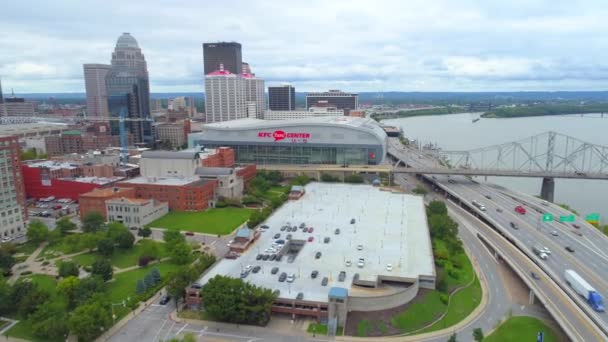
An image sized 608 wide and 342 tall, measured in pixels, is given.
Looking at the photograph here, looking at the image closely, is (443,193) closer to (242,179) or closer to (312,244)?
(242,179)

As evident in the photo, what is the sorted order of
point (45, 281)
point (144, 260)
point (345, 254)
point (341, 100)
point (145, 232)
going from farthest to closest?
1. point (341, 100)
2. point (145, 232)
3. point (144, 260)
4. point (345, 254)
5. point (45, 281)

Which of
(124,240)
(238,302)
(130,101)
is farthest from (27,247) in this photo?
(130,101)

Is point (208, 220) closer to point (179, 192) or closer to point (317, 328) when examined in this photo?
point (179, 192)

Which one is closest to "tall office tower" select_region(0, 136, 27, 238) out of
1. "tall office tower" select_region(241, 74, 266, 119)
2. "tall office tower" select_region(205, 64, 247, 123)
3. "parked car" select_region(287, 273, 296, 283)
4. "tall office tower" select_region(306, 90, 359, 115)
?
"parked car" select_region(287, 273, 296, 283)

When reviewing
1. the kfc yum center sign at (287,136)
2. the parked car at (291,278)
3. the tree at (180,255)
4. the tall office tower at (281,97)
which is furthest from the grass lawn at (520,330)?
the tall office tower at (281,97)

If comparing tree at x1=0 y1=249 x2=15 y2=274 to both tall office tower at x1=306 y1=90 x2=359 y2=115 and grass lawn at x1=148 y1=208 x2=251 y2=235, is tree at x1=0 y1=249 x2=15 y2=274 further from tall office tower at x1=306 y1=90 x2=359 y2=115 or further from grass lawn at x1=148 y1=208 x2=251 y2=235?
tall office tower at x1=306 y1=90 x2=359 y2=115

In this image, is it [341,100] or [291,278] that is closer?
[291,278]
